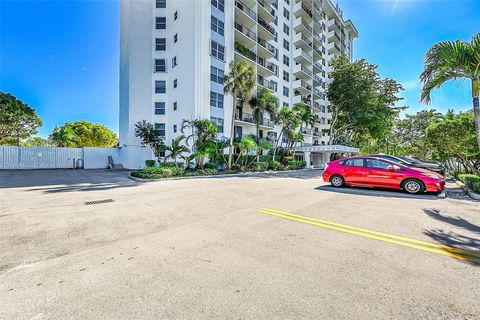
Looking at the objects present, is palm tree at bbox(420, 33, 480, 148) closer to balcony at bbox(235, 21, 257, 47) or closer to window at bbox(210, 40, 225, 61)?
window at bbox(210, 40, 225, 61)

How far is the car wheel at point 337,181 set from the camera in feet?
34.7

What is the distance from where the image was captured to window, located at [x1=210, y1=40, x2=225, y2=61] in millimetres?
23105

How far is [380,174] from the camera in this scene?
9.34m

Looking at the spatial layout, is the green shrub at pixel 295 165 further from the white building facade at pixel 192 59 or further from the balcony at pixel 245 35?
the balcony at pixel 245 35

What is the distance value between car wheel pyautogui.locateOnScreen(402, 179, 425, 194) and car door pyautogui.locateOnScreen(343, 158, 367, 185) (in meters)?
1.53

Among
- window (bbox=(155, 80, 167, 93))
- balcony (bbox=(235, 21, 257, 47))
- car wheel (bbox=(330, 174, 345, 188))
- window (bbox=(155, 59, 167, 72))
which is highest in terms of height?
balcony (bbox=(235, 21, 257, 47))

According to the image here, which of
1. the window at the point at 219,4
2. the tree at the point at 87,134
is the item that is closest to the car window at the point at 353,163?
the window at the point at 219,4

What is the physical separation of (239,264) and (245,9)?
1217 inches

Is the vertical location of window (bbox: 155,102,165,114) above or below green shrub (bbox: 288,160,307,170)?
above

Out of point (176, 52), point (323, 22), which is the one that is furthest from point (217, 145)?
point (323, 22)

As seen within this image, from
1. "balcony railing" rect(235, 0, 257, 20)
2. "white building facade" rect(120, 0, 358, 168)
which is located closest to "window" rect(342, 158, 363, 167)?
"white building facade" rect(120, 0, 358, 168)

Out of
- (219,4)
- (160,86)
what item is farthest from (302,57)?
(160,86)

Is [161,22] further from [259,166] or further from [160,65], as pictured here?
[259,166]

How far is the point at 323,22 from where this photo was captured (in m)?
44.0
